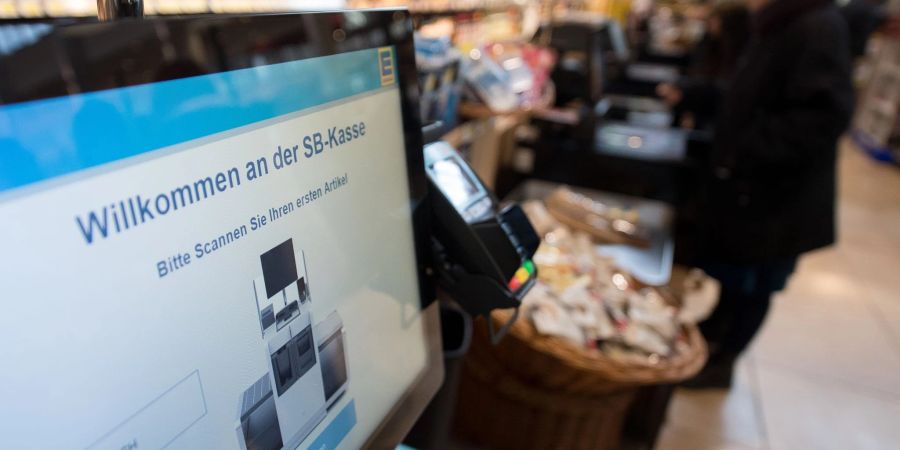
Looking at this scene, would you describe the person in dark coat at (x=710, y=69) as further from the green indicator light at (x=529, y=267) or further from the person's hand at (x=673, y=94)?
the green indicator light at (x=529, y=267)

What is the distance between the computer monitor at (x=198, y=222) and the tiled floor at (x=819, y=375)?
1.70 metres

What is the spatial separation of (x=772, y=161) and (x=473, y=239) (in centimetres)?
138

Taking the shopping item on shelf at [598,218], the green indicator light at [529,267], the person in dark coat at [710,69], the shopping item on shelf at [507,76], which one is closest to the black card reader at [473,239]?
the green indicator light at [529,267]

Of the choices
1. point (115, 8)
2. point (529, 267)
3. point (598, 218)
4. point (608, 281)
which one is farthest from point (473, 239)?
point (598, 218)

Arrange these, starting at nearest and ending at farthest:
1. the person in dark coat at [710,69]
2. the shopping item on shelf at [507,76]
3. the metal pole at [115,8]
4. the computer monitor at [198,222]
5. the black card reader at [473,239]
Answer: the computer monitor at [198,222]
the metal pole at [115,8]
the black card reader at [473,239]
the shopping item on shelf at [507,76]
the person in dark coat at [710,69]

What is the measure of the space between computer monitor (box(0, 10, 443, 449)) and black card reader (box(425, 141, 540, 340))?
110mm

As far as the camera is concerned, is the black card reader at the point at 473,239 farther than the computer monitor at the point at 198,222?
Yes

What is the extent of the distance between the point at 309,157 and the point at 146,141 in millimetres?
144

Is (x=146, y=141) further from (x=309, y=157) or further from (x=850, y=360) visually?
(x=850, y=360)

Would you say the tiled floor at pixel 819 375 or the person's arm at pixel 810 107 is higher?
the person's arm at pixel 810 107

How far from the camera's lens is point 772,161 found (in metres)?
1.61

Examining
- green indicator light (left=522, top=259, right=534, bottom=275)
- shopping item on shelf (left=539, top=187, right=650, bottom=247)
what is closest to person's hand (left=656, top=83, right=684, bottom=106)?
shopping item on shelf (left=539, top=187, right=650, bottom=247)

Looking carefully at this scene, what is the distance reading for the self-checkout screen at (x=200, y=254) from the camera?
0.95 ft

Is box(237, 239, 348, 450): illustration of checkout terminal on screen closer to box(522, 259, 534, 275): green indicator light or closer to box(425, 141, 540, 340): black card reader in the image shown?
box(425, 141, 540, 340): black card reader
